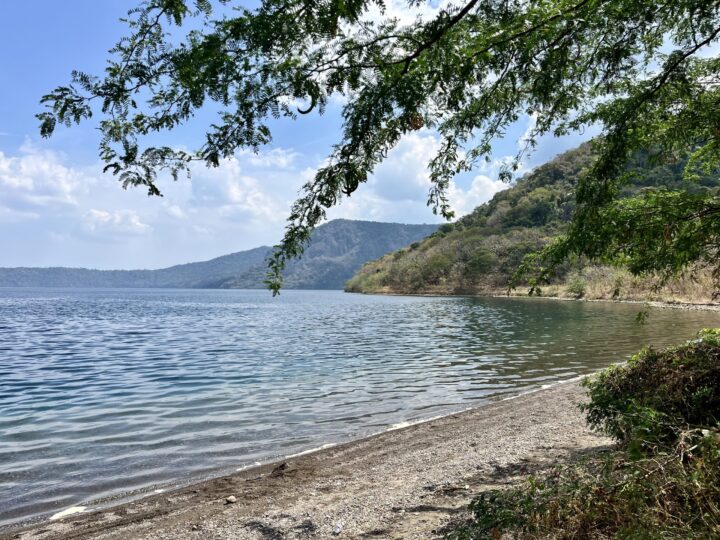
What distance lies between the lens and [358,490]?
7.24 meters

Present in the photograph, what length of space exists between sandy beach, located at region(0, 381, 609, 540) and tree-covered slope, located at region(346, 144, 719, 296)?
79.6 m

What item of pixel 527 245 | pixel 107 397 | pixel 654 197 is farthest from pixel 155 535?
pixel 527 245

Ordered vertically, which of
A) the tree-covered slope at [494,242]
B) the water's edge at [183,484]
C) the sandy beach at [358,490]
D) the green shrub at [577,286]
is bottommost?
the water's edge at [183,484]

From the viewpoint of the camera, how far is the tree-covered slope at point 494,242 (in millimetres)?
103062

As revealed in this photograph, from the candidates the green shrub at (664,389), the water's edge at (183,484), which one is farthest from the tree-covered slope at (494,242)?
the green shrub at (664,389)

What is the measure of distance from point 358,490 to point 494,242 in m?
110

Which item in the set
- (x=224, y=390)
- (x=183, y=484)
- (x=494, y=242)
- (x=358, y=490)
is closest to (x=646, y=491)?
(x=358, y=490)

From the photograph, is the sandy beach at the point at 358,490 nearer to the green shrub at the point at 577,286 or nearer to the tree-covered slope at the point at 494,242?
the green shrub at the point at 577,286

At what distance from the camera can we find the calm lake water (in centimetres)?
940

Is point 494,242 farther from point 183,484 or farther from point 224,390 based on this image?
point 183,484

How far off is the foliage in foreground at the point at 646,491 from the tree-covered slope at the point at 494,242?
82.5 meters

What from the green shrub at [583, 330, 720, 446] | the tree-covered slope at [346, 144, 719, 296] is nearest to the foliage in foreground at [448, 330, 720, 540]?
the green shrub at [583, 330, 720, 446]

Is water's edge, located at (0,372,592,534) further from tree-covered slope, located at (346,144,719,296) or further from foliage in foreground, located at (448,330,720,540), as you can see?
tree-covered slope, located at (346,144,719,296)

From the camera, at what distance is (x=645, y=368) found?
20.7ft
